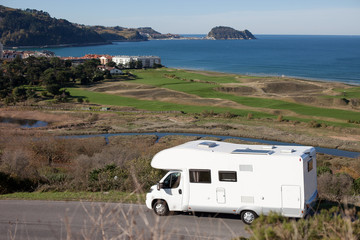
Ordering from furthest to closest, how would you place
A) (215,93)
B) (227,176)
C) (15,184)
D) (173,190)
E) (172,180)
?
(215,93) → (15,184) → (172,180) → (173,190) → (227,176)

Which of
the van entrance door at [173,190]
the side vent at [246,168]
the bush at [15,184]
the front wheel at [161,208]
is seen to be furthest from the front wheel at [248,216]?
the bush at [15,184]

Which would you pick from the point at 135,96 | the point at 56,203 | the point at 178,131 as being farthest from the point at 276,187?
the point at 135,96

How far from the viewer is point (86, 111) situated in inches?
2424

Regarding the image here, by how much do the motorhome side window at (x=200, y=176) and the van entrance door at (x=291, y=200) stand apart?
2.06 meters

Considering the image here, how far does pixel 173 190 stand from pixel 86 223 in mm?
2641

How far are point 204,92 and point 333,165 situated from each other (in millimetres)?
48005

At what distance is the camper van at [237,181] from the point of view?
1111 cm

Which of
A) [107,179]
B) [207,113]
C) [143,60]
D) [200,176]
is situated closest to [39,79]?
[207,113]

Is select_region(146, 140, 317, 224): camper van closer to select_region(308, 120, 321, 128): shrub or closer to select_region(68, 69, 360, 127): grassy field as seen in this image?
select_region(308, 120, 321, 128): shrub

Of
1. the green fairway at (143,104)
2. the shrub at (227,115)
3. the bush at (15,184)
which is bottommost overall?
the shrub at (227,115)

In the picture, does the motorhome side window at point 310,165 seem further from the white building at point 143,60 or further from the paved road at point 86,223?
the white building at point 143,60

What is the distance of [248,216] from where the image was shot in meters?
11.6

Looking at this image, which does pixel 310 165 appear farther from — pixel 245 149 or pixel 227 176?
pixel 227 176

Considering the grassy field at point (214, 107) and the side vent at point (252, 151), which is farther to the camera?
the grassy field at point (214, 107)
